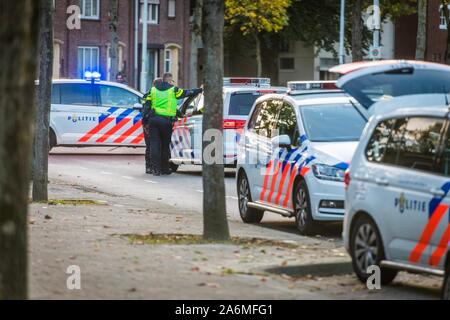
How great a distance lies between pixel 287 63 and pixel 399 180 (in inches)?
2713

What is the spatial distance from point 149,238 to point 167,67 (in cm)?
5842

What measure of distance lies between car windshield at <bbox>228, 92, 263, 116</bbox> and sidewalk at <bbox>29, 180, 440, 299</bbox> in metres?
8.91

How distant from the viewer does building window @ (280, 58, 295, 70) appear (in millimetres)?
79938

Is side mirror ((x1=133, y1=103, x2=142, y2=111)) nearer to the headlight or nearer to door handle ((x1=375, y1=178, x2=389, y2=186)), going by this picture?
the headlight

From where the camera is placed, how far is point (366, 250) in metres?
11.9

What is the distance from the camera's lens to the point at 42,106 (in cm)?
1958

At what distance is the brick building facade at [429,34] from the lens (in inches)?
3086

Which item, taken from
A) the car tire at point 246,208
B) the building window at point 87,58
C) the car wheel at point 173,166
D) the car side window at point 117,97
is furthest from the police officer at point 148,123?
the building window at point 87,58

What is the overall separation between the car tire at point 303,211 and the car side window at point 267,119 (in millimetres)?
1622

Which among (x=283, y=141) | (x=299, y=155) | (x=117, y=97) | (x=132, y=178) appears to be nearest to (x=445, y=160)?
(x=299, y=155)

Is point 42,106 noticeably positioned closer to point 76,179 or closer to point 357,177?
point 76,179

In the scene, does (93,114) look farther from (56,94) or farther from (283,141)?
(283,141)

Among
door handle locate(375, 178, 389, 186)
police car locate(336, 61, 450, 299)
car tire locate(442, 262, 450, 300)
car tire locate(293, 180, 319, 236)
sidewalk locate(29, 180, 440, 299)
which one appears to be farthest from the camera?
car tire locate(293, 180, 319, 236)

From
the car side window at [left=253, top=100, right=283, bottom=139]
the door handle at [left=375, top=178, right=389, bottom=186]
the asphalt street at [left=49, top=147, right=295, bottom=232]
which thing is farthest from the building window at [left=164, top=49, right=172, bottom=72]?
the door handle at [left=375, top=178, right=389, bottom=186]
